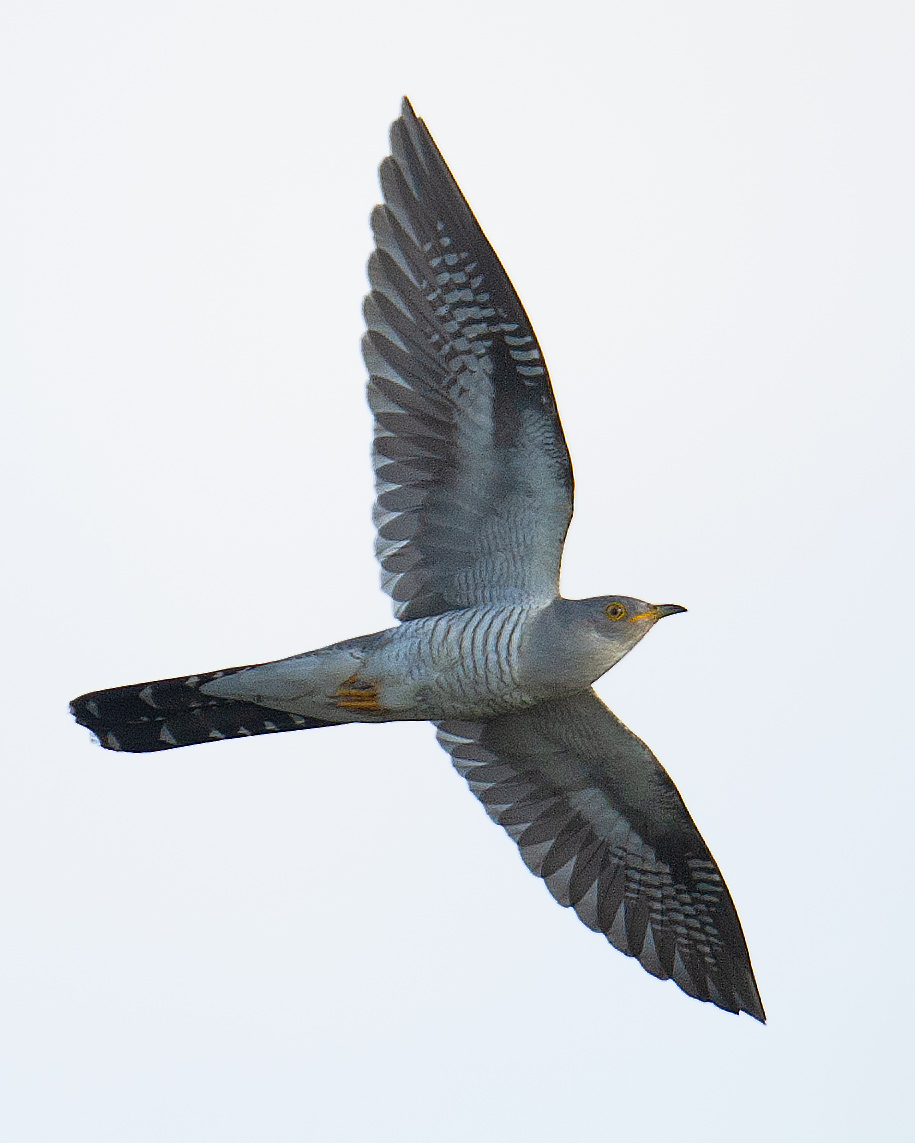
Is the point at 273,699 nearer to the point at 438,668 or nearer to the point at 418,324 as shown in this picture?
the point at 438,668

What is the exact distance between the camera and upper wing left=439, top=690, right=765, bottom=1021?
366 inches

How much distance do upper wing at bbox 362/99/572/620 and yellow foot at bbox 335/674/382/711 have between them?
50 cm

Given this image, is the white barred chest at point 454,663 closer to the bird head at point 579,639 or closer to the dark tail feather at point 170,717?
the bird head at point 579,639

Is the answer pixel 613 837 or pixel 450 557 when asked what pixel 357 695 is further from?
pixel 613 837

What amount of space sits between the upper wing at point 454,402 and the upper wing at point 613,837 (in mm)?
983

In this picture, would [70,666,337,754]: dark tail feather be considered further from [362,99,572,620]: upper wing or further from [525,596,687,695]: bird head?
[525,596,687,695]: bird head

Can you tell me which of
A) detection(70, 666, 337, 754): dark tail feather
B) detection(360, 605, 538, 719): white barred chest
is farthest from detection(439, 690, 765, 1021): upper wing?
detection(70, 666, 337, 754): dark tail feather

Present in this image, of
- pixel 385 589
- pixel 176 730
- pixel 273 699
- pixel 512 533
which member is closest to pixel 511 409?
pixel 512 533

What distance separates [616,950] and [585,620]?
2.38 metres

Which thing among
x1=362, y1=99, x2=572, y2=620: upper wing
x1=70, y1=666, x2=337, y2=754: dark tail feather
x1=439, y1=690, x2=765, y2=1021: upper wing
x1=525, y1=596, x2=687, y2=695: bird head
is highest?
x1=362, y1=99, x2=572, y2=620: upper wing

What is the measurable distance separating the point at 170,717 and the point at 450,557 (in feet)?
5.60

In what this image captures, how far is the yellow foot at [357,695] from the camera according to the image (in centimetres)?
866

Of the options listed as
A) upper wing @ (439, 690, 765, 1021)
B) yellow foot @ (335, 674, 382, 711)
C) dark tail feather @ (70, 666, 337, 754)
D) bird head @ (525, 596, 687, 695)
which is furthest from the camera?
upper wing @ (439, 690, 765, 1021)

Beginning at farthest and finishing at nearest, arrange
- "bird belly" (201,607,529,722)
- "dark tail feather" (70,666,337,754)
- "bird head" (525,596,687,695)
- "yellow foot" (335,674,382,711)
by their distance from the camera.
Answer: "dark tail feather" (70,666,337,754) < "yellow foot" (335,674,382,711) < "bird belly" (201,607,529,722) < "bird head" (525,596,687,695)
